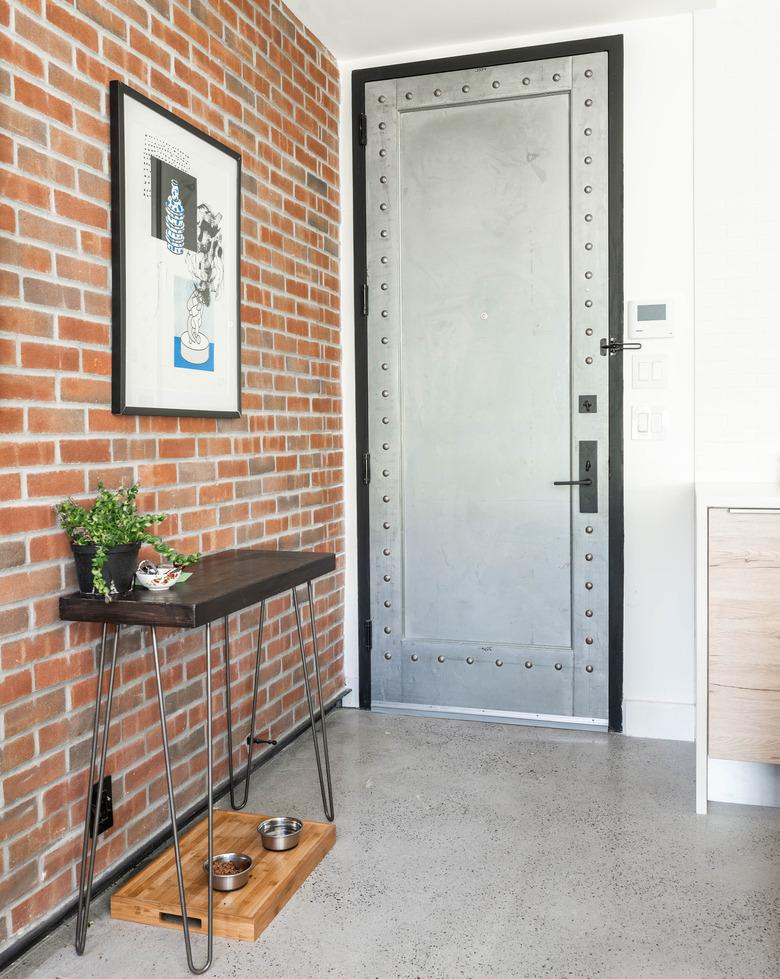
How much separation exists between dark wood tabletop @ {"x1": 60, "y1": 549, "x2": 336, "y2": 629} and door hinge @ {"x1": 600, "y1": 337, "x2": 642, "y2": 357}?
1546 mm

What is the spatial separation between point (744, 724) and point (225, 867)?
1.62 m

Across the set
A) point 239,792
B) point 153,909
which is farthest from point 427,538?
point 153,909

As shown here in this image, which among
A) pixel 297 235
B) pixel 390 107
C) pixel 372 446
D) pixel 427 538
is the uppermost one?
pixel 390 107

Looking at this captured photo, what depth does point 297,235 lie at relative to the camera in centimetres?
335

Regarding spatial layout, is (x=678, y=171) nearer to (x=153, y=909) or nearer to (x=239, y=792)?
(x=239, y=792)

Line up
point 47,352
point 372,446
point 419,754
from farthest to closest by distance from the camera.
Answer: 1. point 372,446
2. point 419,754
3. point 47,352

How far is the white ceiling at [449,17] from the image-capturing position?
10.6 ft

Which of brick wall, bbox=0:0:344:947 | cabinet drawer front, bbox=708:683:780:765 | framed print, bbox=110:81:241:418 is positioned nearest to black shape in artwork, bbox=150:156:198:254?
framed print, bbox=110:81:241:418

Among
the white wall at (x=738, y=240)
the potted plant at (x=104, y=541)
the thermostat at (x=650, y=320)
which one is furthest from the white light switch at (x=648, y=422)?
the potted plant at (x=104, y=541)

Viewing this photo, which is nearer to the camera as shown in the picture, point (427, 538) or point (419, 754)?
point (419, 754)

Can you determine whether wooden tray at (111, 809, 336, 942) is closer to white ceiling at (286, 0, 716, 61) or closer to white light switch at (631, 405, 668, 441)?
white light switch at (631, 405, 668, 441)

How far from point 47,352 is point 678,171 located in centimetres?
253

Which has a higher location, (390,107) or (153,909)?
(390,107)

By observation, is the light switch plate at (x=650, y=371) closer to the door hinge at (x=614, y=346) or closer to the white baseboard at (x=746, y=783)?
the door hinge at (x=614, y=346)
